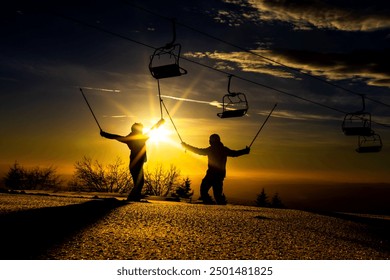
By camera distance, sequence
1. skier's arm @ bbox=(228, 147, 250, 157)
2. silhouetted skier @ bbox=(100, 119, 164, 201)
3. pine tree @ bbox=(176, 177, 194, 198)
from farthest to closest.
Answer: pine tree @ bbox=(176, 177, 194, 198) < skier's arm @ bbox=(228, 147, 250, 157) < silhouetted skier @ bbox=(100, 119, 164, 201)

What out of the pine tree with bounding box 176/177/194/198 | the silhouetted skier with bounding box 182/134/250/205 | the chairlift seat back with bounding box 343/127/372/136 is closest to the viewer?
the silhouetted skier with bounding box 182/134/250/205

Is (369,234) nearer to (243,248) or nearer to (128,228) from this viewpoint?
(243,248)

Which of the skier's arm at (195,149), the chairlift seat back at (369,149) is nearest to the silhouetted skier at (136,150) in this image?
the skier's arm at (195,149)

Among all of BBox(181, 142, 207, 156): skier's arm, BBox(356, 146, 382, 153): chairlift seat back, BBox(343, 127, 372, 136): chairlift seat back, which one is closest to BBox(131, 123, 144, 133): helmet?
BBox(181, 142, 207, 156): skier's arm

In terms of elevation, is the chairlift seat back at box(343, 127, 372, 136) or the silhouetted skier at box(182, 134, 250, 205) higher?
the chairlift seat back at box(343, 127, 372, 136)

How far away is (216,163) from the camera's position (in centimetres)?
1600

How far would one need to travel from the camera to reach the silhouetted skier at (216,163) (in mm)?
16000

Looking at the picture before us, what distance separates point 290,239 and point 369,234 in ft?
8.00

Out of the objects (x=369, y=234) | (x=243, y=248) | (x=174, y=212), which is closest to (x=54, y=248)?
(x=243, y=248)

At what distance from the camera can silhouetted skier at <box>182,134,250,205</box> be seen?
630 inches

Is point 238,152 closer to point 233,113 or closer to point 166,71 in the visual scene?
point 233,113

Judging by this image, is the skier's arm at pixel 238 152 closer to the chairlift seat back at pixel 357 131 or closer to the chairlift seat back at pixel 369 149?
the chairlift seat back at pixel 357 131

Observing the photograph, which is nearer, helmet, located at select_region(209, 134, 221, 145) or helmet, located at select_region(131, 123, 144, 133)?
helmet, located at select_region(131, 123, 144, 133)

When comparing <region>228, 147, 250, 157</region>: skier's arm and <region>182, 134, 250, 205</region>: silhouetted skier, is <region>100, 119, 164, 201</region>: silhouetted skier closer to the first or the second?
<region>182, 134, 250, 205</region>: silhouetted skier
